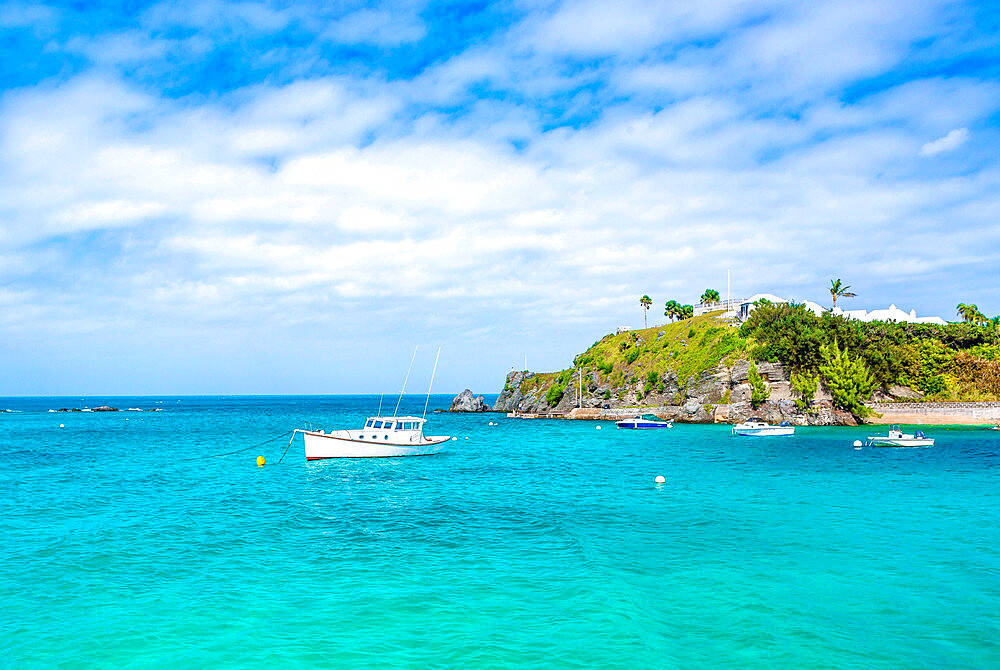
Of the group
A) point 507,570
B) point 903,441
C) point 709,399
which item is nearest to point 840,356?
point 709,399

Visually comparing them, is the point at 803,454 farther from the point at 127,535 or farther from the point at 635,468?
the point at 127,535

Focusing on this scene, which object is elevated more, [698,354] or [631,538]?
[698,354]

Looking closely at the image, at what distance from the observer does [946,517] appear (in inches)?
1133

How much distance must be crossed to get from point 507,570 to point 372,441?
34617 mm

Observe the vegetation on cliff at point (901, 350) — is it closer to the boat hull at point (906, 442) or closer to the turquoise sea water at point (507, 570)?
the boat hull at point (906, 442)

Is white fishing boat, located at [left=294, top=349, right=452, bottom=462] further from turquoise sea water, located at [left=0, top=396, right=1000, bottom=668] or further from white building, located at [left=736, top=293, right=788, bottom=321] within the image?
white building, located at [left=736, top=293, right=788, bottom=321]

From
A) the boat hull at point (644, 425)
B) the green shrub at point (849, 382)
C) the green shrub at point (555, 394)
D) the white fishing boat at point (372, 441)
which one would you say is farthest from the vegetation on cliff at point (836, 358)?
the white fishing boat at point (372, 441)

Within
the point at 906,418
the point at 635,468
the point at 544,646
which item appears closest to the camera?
the point at 544,646

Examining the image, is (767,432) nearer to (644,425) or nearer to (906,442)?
(906,442)

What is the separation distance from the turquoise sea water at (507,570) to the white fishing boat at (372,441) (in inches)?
340

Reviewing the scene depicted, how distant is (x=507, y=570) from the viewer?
21.4m

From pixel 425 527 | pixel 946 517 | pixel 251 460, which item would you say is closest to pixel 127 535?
pixel 425 527

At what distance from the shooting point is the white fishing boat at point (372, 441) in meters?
53.2

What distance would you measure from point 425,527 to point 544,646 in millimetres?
13788
